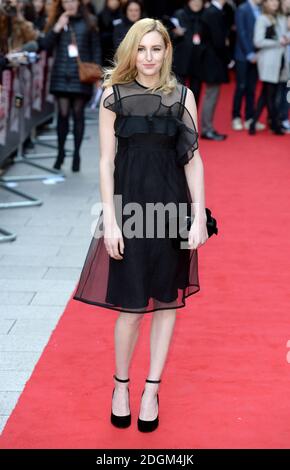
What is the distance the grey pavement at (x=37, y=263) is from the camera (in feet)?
17.0

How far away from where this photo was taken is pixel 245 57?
12.7 m

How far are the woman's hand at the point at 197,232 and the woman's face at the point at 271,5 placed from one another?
8.31 metres

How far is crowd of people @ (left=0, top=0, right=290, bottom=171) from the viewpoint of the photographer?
→ 9.63 meters

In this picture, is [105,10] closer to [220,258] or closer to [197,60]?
[197,60]

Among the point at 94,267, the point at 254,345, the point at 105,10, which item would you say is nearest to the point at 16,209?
the point at 254,345

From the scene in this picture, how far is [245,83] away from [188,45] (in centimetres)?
142

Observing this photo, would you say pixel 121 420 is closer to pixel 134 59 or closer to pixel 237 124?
pixel 134 59

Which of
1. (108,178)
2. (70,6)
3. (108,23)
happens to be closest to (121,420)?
(108,178)

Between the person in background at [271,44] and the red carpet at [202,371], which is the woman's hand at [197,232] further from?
the person in background at [271,44]

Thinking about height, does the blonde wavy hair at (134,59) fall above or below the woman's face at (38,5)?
above

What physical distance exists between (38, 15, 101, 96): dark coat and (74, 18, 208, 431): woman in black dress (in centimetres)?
556

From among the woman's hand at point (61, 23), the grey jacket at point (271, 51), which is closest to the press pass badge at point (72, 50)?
the woman's hand at point (61, 23)

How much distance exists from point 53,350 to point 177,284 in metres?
1.31

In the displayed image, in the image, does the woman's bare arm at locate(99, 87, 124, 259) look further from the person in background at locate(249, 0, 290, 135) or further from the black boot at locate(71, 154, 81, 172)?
the person in background at locate(249, 0, 290, 135)
